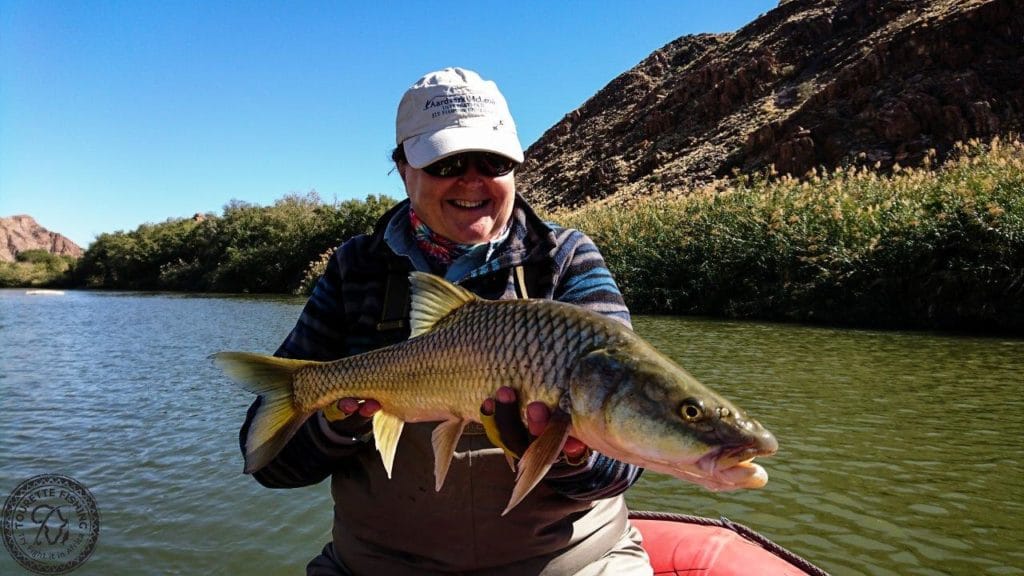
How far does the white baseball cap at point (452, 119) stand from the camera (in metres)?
2.10

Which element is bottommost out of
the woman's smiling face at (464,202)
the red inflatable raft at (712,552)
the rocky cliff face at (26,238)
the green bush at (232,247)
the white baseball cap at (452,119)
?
the red inflatable raft at (712,552)

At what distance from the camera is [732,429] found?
4.80 feet

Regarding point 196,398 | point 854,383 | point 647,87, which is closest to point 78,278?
point 647,87

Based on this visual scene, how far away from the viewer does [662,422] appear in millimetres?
1519

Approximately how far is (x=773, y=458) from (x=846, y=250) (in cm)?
943

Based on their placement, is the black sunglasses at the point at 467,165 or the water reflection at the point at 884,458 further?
the water reflection at the point at 884,458

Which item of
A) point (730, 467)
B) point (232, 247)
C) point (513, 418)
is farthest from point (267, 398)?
point (232, 247)

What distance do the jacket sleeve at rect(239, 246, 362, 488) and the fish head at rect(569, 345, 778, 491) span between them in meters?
0.86

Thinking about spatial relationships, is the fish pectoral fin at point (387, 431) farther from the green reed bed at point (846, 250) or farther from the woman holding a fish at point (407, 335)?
the green reed bed at point (846, 250)

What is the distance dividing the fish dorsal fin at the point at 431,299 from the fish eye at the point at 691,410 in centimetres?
67

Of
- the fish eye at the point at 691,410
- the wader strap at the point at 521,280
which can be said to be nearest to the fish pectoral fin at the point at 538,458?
the fish eye at the point at 691,410

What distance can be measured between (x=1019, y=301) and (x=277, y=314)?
19.1m

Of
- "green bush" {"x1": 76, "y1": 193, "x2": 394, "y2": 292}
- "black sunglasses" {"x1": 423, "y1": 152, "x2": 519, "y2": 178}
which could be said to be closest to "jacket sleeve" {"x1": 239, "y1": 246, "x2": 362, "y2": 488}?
"black sunglasses" {"x1": 423, "y1": 152, "x2": 519, "y2": 178}

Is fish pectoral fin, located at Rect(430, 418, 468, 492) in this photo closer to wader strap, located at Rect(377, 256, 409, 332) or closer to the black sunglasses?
wader strap, located at Rect(377, 256, 409, 332)
